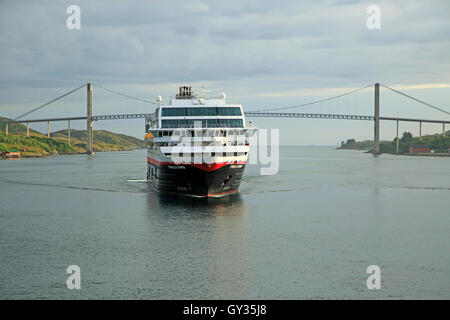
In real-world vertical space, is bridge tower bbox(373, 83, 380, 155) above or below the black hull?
above

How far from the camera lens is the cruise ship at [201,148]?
39.4 metres

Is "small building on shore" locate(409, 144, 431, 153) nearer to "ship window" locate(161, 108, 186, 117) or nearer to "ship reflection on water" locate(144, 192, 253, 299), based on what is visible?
"ship window" locate(161, 108, 186, 117)

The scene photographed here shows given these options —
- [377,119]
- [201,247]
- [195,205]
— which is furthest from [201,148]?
[377,119]

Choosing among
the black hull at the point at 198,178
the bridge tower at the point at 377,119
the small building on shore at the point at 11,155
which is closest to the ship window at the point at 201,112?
the black hull at the point at 198,178

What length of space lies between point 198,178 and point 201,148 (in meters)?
2.51

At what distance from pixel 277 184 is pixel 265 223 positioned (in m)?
26.4

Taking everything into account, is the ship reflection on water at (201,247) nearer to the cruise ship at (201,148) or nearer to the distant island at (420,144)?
the cruise ship at (201,148)

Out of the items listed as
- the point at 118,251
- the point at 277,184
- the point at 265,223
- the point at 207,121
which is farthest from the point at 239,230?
the point at 277,184

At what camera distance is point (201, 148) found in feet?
129

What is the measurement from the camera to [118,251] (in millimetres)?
24406

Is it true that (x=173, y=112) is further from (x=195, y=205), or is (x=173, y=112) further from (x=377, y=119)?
(x=377, y=119)

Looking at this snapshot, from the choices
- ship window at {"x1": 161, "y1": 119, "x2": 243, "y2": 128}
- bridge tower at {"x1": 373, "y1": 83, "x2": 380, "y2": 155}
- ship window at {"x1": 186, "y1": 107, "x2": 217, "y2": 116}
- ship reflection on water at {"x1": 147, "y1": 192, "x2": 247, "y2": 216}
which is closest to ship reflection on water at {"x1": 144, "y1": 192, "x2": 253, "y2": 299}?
ship reflection on water at {"x1": 147, "y1": 192, "x2": 247, "y2": 216}

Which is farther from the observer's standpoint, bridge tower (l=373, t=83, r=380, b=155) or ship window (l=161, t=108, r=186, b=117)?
bridge tower (l=373, t=83, r=380, b=155)

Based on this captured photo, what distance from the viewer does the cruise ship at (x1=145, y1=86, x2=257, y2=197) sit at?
39.4 metres
